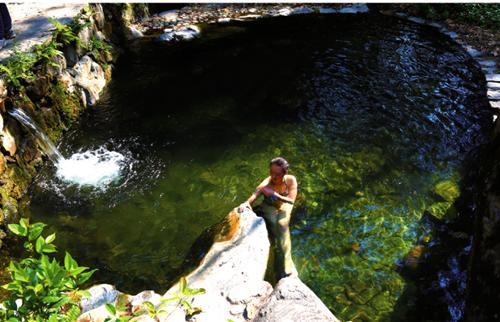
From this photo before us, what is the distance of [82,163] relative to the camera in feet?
23.4

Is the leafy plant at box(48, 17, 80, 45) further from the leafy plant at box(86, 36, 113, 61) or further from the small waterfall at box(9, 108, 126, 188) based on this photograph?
the small waterfall at box(9, 108, 126, 188)

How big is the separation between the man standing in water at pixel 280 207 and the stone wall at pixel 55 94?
3.58m

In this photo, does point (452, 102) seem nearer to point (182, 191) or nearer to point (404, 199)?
point (404, 199)

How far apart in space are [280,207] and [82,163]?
3.70 metres

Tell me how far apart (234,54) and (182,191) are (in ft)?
17.0

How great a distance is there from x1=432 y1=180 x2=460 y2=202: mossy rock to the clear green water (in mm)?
101

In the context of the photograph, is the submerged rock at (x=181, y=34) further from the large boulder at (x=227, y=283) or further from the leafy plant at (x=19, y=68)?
the large boulder at (x=227, y=283)

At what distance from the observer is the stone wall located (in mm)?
6367

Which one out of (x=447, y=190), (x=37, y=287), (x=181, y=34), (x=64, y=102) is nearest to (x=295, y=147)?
(x=447, y=190)

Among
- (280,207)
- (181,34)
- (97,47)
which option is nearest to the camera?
(280,207)

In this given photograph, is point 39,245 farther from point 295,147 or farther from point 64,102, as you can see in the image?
point 64,102

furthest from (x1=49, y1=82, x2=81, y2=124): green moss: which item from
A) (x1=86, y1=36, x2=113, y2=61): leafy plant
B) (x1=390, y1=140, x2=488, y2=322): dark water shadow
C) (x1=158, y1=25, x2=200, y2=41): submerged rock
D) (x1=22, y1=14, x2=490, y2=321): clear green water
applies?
(x1=390, y1=140, x2=488, y2=322): dark water shadow

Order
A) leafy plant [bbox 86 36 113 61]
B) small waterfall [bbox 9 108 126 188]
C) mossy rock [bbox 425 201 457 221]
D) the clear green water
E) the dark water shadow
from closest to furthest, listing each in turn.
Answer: the dark water shadow
the clear green water
mossy rock [bbox 425 201 457 221]
small waterfall [bbox 9 108 126 188]
leafy plant [bbox 86 36 113 61]

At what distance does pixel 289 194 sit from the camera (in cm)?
536
